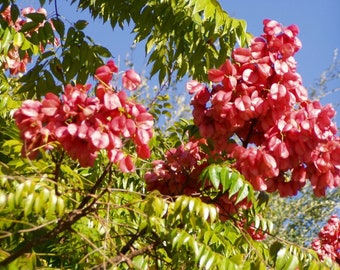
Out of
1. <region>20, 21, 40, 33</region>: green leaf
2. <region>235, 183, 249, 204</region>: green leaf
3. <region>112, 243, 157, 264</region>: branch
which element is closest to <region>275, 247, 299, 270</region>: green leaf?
<region>235, 183, 249, 204</region>: green leaf

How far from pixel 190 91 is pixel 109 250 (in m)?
0.82

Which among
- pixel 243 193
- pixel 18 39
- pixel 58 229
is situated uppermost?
pixel 18 39

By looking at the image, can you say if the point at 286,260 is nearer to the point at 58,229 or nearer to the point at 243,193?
the point at 243,193

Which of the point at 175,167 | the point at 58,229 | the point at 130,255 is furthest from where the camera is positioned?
the point at 175,167

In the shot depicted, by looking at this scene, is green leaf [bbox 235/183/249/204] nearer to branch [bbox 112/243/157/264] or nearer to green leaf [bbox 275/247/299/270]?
green leaf [bbox 275/247/299/270]

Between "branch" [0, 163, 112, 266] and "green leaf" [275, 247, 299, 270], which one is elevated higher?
"green leaf" [275, 247, 299, 270]

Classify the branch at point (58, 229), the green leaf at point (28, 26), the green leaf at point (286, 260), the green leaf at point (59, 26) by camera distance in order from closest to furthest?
the branch at point (58, 229) → the green leaf at point (286, 260) → the green leaf at point (28, 26) → the green leaf at point (59, 26)

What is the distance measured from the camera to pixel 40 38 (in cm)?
410

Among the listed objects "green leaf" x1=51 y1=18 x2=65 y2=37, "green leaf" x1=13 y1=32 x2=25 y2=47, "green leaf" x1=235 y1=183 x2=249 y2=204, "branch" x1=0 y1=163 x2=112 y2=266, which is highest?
"green leaf" x1=51 y1=18 x2=65 y2=37

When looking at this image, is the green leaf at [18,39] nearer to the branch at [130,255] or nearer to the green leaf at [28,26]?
the green leaf at [28,26]

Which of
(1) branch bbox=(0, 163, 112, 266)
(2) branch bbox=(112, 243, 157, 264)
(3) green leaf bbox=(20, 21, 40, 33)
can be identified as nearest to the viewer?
(1) branch bbox=(0, 163, 112, 266)

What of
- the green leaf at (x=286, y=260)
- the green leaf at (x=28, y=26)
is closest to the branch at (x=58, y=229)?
the green leaf at (x=286, y=260)

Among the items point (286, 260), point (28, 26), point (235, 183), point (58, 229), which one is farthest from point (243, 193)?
point (28, 26)

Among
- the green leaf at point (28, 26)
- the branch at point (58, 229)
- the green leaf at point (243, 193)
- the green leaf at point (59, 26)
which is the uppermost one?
the green leaf at point (59, 26)
